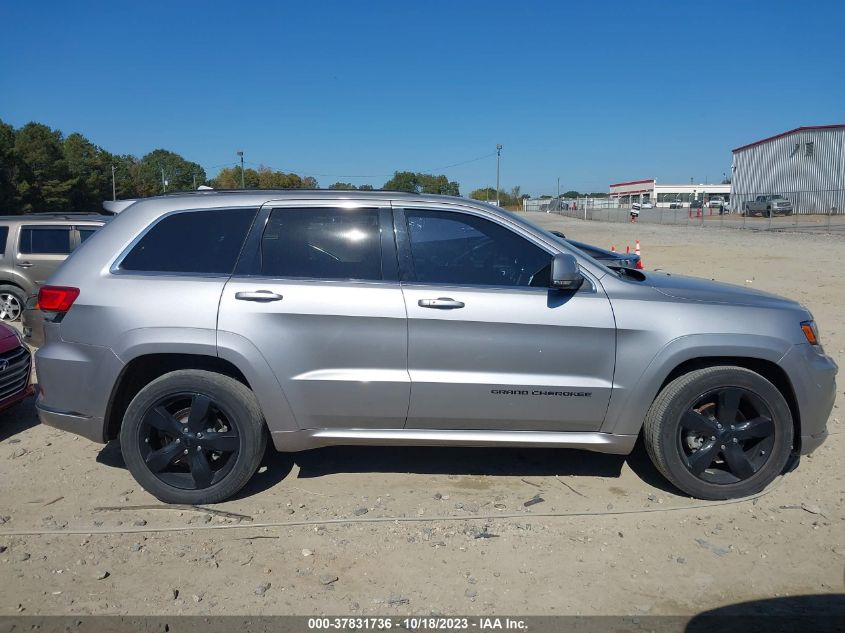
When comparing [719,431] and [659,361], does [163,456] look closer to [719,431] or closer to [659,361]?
[659,361]

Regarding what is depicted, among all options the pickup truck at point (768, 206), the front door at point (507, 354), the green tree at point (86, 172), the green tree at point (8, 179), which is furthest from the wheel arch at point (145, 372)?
the green tree at point (86, 172)

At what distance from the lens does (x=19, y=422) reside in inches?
234

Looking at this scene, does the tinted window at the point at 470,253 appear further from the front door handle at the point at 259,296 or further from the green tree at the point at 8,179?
the green tree at the point at 8,179

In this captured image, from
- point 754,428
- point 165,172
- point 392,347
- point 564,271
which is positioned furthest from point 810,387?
point 165,172

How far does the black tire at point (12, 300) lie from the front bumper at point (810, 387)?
10.6 meters

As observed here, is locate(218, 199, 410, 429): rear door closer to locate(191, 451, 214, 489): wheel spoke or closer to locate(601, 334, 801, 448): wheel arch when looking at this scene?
locate(191, 451, 214, 489): wheel spoke

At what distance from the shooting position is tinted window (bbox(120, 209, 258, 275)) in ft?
13.9

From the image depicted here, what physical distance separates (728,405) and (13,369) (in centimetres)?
534

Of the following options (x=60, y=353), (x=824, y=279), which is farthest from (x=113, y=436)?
(x=824, y=279)

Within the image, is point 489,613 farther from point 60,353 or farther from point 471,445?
point 60,353

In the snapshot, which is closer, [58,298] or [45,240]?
[58,298]

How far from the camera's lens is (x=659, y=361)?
13.3 feet

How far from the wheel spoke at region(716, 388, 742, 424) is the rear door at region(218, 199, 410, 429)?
1891 millimetres

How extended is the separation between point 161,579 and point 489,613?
64.9 inches
